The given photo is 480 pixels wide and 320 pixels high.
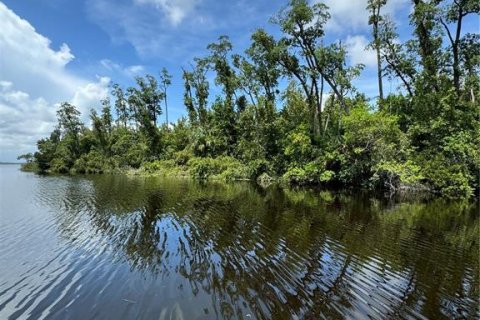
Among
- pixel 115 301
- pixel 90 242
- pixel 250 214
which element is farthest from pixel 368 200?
pixel 115 301

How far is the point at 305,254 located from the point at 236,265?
2278mm

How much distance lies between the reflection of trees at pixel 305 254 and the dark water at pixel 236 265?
0.14ft

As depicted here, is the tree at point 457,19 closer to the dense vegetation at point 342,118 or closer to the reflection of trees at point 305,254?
the dense vegetation at point 342,118

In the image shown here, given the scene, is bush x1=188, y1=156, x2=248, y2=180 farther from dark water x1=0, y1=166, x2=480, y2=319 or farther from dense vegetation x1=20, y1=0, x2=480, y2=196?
dark water x1=0, y1=166, x2=480, y2=319

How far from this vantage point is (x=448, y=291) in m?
7.00

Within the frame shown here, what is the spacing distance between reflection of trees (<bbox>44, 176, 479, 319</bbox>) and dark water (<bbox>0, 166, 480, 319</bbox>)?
4 cm

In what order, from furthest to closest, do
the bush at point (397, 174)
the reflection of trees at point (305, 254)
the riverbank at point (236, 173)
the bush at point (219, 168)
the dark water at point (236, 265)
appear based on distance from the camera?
1. the bush at point (219, 168)
2. the riverbank at point (236, 173)
3. the bush at point (397, 174)
4. the reflection of trees at point (305, 254)
5. the dark water at point (236, 265)

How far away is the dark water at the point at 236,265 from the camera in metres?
6.10

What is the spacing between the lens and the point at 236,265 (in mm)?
8414

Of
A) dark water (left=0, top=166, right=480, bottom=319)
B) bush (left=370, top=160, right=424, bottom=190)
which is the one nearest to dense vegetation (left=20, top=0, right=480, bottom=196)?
bush (left=370, top=160, right=424, bottom=190)

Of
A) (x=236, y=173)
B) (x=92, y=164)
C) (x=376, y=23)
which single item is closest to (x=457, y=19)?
(x=376, y=23)

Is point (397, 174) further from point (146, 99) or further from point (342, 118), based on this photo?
point (146, 99)

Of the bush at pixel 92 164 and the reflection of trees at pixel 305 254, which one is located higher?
the bush at pixel 92 164

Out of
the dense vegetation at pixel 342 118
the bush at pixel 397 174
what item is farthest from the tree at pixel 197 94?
the bush at pixel 397 174
